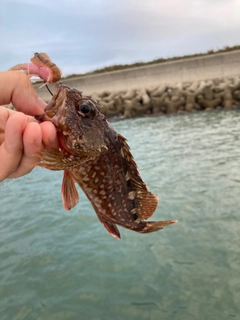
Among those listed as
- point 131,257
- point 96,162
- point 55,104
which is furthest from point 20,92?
point 131,257

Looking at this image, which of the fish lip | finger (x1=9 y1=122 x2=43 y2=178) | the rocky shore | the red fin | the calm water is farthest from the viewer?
the rocky shore

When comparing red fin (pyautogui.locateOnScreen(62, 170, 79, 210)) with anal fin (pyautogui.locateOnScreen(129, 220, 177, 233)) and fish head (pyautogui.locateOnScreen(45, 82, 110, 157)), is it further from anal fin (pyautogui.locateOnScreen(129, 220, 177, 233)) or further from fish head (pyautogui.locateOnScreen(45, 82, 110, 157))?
anal fin (pyautogui.locateOnScreen(129, 220, 177, 233))

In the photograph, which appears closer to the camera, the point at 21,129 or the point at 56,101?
the point at 21,129

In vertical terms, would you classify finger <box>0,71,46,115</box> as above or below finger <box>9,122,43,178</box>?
above

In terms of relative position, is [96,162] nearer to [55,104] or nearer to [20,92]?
[55,104]

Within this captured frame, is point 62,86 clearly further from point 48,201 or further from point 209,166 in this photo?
point 209,166

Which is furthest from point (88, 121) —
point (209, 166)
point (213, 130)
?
point (213, 130)

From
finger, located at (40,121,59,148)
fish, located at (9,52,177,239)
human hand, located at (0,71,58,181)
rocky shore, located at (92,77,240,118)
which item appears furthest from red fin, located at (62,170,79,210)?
rocky shore, located at (92,77,240,118)

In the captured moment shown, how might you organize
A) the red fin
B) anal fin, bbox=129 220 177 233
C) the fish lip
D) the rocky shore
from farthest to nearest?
1. the rocky shore
2. the red fin
3. anal fin, bbox=129 220 177 233
4. the fish lip
